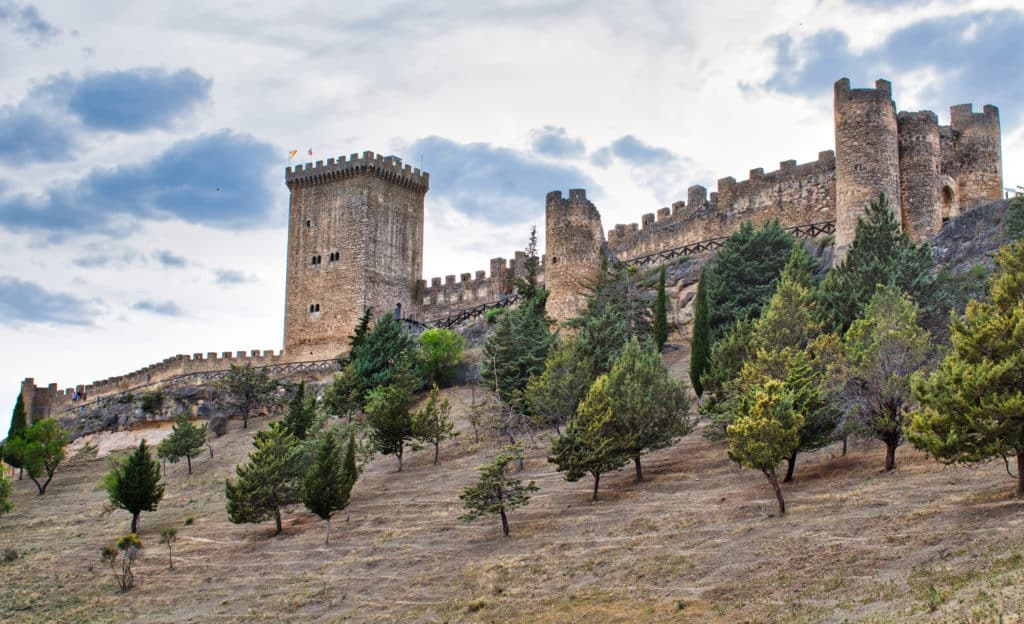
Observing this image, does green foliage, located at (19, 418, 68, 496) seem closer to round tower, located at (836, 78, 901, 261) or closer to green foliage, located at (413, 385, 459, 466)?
green foliage, located at (413, 385, 459, 466)

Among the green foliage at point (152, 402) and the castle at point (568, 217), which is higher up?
the castle at point (568, 217)

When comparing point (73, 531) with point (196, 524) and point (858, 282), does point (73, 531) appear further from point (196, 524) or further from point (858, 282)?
point (858, 282)

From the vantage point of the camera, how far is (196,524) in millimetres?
38938

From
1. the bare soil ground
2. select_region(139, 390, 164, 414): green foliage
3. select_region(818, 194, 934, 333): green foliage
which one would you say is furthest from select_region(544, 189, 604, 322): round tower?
select_region(139, 390, 164, 414): green foliage

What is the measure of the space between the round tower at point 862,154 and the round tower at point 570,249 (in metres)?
10.9

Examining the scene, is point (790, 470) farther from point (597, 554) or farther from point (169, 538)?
point (169, 538)

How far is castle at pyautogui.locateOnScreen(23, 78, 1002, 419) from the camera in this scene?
4559 centimetres

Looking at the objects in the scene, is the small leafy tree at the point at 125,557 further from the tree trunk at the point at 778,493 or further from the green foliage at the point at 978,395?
the green foliage at the point at 978,395

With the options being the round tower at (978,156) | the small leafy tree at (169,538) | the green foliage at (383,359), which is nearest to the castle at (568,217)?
the round tower at (978,156)

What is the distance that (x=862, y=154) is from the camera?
45.2 metres

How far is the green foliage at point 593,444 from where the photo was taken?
31969 millimetres

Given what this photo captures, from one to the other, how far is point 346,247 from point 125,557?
1188 inches

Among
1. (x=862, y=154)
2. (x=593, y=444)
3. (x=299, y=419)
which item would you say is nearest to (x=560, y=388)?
(x=593, y=444)

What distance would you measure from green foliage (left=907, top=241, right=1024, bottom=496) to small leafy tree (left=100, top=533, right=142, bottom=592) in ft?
73.2
